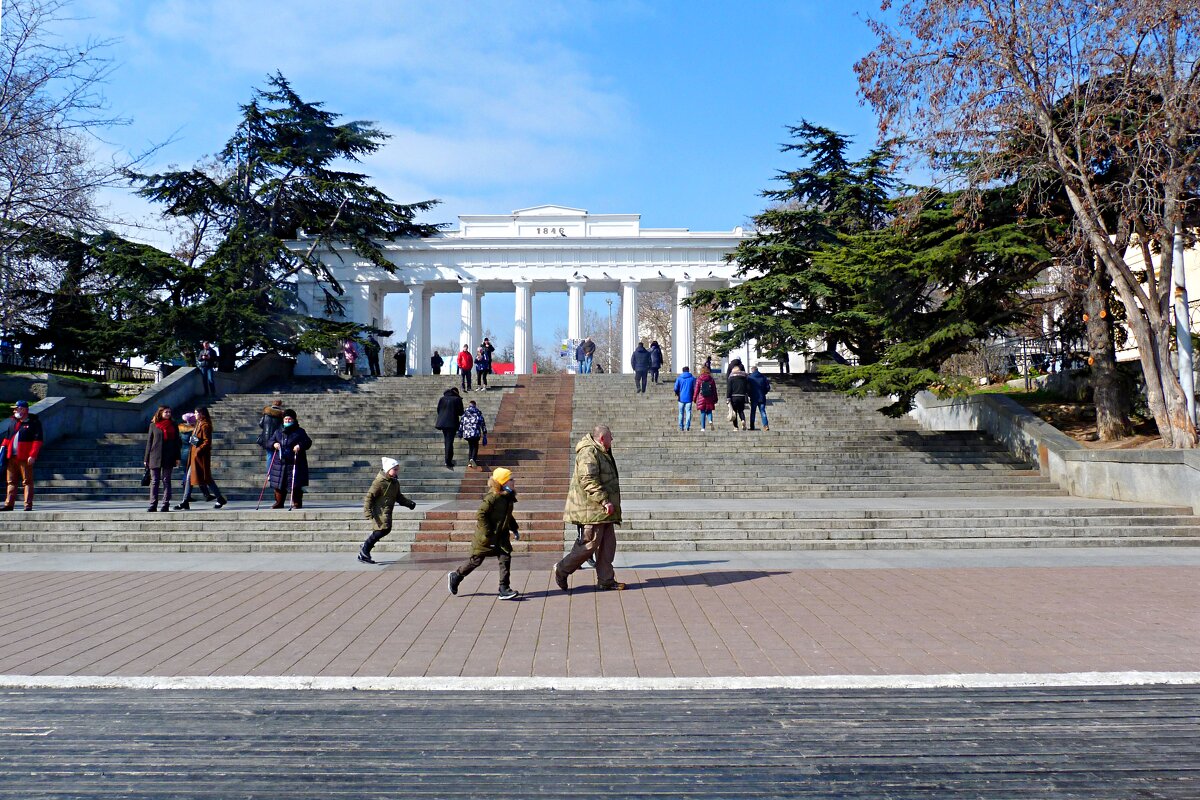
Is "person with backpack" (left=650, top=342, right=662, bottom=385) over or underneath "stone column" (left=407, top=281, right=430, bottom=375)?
underneath

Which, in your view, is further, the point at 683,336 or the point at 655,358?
the point at 683,336

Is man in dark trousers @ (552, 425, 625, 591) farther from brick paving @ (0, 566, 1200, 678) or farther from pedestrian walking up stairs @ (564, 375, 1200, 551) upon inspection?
pedestrian walking up stairs @ (564, 375, 1200, 551)

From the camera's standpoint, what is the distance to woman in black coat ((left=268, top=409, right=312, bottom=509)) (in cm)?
1269

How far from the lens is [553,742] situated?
418cm

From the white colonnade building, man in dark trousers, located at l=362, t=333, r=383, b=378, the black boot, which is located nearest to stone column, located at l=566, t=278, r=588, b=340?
the white colonnade building

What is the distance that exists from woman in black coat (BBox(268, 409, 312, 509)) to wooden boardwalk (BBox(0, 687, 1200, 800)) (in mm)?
7752

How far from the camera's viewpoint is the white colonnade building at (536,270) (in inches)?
1523

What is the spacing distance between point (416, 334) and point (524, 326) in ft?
17.5

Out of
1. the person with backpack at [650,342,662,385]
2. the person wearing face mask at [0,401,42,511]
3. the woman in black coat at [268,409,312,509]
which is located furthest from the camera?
the person with backpack at [650,342,662,385]

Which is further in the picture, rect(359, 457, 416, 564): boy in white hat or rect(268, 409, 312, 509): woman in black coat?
rect(268, 409, 312, 509): woman in black coat

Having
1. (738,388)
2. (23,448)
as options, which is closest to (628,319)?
(738,388)

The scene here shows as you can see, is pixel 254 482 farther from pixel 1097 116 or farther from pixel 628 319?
pixel 628 319

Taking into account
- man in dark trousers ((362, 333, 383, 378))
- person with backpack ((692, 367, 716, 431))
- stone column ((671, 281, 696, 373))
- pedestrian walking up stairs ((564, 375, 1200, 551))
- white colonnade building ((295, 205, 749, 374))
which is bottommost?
pedestrian walking up stairs ((564, 375, 1200, 551))

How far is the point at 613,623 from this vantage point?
22.9 ft
